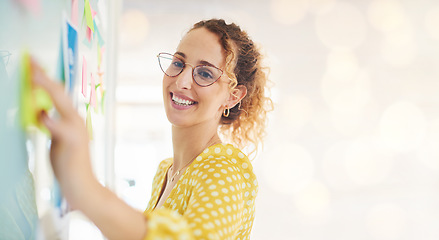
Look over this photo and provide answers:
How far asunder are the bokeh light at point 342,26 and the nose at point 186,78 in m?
1.98

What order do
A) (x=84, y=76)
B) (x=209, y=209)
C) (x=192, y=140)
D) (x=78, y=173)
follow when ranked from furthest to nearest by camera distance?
(x=192, y=140) → (x=84, y=76) → (x=209, y=209) → (x=78, y=173)

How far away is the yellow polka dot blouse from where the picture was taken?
0.44 metres

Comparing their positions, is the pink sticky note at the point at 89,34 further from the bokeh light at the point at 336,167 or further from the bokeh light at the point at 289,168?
the bokeh light at the point at 336,167

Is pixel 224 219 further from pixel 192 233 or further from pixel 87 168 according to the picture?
pixel 87 168

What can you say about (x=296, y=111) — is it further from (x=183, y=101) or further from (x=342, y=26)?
(x=183, y=101)

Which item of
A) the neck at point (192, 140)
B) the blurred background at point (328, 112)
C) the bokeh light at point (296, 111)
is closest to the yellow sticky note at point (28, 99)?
the neck at point (192, 140)

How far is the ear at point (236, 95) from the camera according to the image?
0.91m

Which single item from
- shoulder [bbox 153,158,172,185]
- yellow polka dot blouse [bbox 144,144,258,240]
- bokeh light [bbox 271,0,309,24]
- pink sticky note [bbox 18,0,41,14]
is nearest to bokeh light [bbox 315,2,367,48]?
bokeh light [bbox 271,0,309,24]

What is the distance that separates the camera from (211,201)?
55 cm

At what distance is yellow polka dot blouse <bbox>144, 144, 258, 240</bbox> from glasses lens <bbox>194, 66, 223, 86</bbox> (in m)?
0.13

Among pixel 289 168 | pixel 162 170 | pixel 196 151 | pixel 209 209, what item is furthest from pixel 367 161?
pixel 209 209

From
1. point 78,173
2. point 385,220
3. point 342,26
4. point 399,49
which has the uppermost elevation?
point 342,26

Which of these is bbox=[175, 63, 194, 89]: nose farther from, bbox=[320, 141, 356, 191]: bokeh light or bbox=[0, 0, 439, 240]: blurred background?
bbox=[320, 141, 356, 191]: bokeh light

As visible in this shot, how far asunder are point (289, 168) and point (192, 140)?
6.20ft
